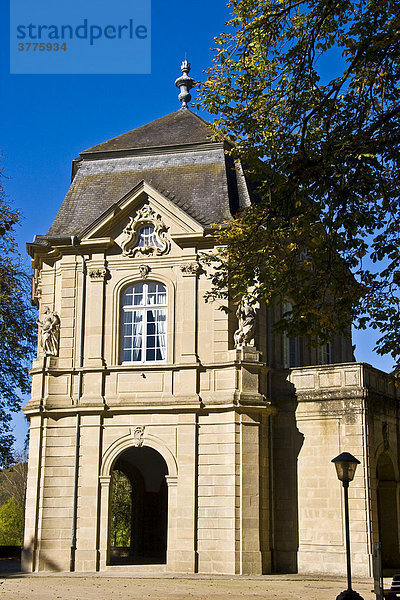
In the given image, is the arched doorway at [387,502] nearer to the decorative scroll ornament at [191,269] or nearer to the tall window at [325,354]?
the tall window at [325,354]

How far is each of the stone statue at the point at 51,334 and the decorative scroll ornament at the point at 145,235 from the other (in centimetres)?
286

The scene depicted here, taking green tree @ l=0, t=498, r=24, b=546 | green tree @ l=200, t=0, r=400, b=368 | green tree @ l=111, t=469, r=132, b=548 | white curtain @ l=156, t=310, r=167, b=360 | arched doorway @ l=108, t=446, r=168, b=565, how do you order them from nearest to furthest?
green tree @ l=200, t=0, r=400, b=368
white curtain @ l=156, t=310, r=167, b=360
arched doorway @ l=108, t=446, r=168, b=565
green tree @ l=111, t=469, r=132, b=548
green tree @ l=0, t=498, r=24, b=546

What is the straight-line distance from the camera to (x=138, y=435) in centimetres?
2545

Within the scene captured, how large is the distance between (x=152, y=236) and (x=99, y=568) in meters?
9.59

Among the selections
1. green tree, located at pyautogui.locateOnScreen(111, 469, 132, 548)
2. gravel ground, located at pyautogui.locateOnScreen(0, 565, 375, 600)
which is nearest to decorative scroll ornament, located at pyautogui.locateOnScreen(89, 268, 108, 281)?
gravel ground, located at pyautogui.locateOnScreen(0, 565, 375, 600)

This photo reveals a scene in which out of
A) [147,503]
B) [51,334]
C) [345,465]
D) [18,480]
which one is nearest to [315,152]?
[345,465]

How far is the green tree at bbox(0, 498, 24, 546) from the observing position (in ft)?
156

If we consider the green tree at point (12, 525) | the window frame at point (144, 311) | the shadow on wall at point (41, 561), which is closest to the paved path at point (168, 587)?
the shadow on wall at point (41, 561)

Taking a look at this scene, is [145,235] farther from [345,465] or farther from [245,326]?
[345,465]

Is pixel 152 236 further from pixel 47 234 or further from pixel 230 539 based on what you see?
pixel 230 539

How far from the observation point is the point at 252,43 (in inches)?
659

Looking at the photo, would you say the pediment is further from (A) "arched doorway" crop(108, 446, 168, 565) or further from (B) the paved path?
(B) the paved path

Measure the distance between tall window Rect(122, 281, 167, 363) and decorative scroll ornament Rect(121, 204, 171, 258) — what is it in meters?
1.00

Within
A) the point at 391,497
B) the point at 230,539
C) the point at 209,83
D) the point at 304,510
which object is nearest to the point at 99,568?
the point at 230,539
